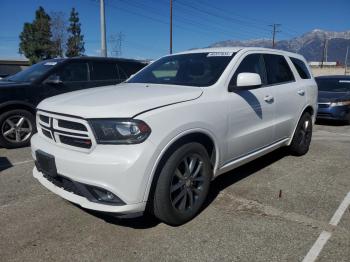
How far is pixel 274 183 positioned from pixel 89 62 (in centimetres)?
470

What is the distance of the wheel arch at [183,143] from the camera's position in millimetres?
2988

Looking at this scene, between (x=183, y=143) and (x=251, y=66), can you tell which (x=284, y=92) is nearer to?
(x=251, y=66)

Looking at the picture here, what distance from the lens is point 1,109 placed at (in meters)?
6.32

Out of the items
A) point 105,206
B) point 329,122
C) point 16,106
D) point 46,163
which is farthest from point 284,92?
point 329,122

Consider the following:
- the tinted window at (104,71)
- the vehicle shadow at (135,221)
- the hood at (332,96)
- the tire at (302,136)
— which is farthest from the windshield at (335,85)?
the vehicle shadow at (135,221)

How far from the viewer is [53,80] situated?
6.80 m

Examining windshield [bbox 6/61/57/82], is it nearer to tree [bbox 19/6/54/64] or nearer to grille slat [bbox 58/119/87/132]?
grille slat [bbox 58/119/87/132]

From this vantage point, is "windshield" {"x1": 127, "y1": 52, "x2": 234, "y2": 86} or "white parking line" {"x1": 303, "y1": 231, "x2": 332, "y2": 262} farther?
"windshield" {"x1": 127, "y1": 52, "x2": 234, "y2": 86}

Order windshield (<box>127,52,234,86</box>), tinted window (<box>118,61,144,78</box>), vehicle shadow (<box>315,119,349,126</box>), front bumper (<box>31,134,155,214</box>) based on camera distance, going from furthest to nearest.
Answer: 1. vehicle shadow (<box>315,119,349,126</box>)
2. tinted window (<box>118,61,144,78</box>)
3. windshield (<box>127,52,234,86</box>)
4. front bumper (<box>31,134,155,214</box>)

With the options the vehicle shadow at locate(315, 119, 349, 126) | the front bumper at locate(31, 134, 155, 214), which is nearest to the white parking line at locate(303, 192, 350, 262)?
the front bumper at locate(31, 134, 155, 214)

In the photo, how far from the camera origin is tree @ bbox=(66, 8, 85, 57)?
65.8 m

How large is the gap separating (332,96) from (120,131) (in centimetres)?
884

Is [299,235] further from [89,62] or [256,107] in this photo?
[89,62]

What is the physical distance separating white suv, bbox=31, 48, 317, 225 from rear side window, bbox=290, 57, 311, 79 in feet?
4.07
